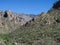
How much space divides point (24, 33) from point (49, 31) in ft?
17.3

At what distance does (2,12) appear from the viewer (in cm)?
10238

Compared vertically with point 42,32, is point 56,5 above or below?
above

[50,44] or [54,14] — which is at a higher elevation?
[54,14]

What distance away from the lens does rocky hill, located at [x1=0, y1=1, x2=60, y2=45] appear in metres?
49.5

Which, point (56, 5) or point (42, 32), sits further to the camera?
point (56, 5)

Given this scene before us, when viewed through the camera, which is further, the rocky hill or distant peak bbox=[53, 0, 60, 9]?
distant peak bbox=[53, 0, 60, 9]

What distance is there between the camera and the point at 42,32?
55844 millimetres

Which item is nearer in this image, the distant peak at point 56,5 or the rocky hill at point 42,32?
the rocky hill at point 42,32

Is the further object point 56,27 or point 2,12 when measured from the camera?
point 2,12

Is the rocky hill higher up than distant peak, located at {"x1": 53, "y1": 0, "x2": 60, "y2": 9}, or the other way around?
distant peak, located at {"x1": 53, "y1": 0, "x2": 60, "y2": 9}

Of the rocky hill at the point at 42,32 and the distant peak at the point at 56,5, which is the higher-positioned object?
the distant peak at the point at 56,5

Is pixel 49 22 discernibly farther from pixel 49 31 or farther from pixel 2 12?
pixel 2 12

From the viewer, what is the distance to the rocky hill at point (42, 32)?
4950 centimetres

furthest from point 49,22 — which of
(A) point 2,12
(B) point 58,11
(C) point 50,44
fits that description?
(A) point 2,12
